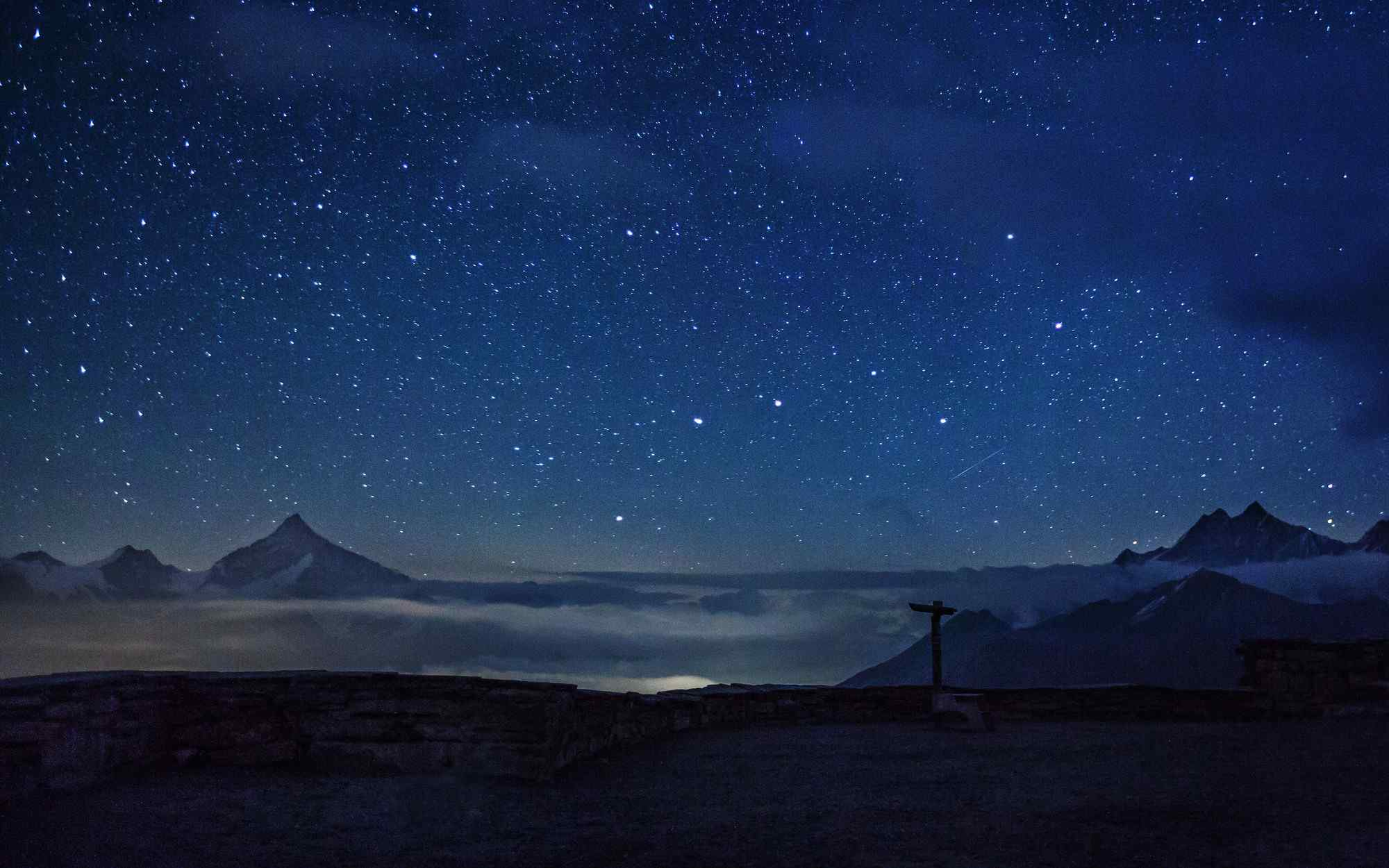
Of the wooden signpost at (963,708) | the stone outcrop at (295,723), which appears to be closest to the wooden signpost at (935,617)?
the wooden signpost at (963,708)

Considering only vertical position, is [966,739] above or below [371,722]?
below

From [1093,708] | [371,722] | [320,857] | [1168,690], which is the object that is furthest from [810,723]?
[320,857]

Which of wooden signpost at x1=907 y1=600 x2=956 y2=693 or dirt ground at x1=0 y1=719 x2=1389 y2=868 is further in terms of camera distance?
wooden signpost at x1=907 y1=600 x2=956 y2=693

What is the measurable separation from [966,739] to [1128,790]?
3.78 meters

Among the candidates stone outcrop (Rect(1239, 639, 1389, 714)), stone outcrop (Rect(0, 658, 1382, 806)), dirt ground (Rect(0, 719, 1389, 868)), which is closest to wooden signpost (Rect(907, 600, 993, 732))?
dirt ground (Rect(0, 719, 1389, 868))

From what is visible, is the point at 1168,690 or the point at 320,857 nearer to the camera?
the point at 320,857

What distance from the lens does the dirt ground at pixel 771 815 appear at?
14.3 ft

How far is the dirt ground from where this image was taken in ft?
14.3

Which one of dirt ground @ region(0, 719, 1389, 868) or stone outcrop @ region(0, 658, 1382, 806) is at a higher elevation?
stone outcrop @ region(0, 658, 1382, 806)

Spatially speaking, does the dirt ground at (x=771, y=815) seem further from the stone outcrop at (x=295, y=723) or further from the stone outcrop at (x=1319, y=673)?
the stone outcrop at (x=1319, y=673)

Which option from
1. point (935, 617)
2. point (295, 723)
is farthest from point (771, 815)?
point (935, 617)

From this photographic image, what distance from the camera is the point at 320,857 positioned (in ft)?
14.7

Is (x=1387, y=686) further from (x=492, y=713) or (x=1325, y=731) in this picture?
(x=492, y=713)

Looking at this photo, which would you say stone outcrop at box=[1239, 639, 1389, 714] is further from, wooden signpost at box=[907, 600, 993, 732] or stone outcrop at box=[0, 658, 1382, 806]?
stone outcrop at box=[0, 658, 1382, 806]
